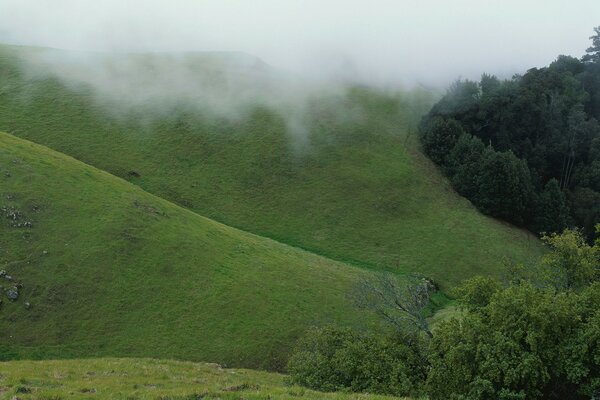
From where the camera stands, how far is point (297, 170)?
82312mm

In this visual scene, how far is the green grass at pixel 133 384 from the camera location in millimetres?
16953

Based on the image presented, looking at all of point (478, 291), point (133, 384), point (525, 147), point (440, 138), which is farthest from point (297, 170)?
point (133, 384)

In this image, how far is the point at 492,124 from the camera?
315 ft

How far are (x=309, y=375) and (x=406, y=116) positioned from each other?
78924 millimetres

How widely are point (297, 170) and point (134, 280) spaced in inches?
1673

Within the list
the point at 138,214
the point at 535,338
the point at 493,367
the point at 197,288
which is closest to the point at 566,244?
the point at 535,338

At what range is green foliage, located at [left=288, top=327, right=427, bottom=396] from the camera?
26078 millimetres

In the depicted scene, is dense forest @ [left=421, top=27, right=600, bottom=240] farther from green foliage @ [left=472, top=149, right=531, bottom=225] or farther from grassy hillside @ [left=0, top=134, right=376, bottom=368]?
grassy hillside @ [left=0, top=134, right=376, bottom=368]

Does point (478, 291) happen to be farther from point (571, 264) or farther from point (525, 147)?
point (525, 147)

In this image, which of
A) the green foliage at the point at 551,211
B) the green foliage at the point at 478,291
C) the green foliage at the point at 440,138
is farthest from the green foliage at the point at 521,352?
the green foliage at the point at 440,138

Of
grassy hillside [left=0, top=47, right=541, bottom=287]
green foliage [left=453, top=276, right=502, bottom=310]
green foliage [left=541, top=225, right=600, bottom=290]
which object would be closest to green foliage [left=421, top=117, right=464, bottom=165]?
grassy hillside [left=0, top=47, right=541, bottom=287]

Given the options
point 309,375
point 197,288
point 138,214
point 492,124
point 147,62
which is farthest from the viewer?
point 147,62

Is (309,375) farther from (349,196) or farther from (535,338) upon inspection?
(349,196)

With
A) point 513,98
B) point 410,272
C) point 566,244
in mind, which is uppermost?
point 513,98
